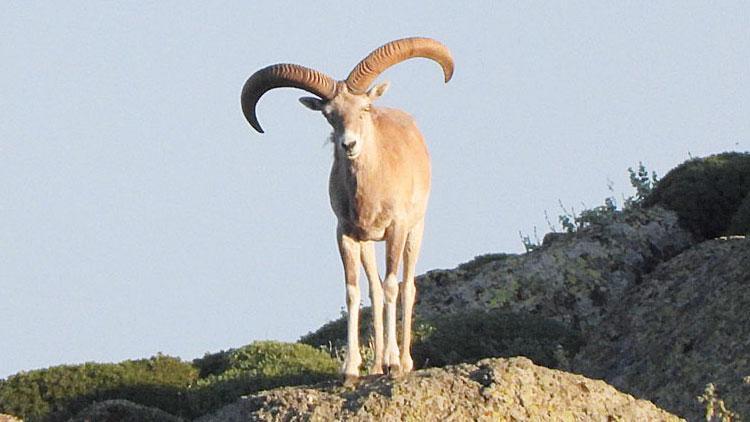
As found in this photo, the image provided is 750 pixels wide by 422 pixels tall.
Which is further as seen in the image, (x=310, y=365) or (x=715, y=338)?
Answer: (x=310, y=365)

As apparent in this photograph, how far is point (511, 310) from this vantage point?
28.6m

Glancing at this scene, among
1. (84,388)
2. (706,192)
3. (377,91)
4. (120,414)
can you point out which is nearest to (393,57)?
(377,91)

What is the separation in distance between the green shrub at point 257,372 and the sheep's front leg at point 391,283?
25.9ft

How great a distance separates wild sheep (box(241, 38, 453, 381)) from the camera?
1691cm

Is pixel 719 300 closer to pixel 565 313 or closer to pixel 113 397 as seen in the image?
pixel 565 313

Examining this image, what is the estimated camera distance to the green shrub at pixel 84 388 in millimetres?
28031

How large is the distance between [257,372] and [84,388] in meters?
3.33

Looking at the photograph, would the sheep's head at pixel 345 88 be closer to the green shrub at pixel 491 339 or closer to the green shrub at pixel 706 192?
the green shrub at pixel 491 339

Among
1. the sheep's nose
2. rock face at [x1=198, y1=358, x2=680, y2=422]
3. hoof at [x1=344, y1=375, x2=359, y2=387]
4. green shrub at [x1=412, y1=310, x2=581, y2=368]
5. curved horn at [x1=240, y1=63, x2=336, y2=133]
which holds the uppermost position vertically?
curved horn at [x1=240, y1=63, x2=336, y2=133]

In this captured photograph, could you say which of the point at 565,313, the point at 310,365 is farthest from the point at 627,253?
the point at 310,365

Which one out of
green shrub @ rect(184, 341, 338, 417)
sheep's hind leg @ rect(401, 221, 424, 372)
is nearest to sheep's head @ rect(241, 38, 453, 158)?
sheep's hind leg @ rect(401, 221, 424, 372)

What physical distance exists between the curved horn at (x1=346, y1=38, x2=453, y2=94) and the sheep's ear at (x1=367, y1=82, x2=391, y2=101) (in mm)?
73

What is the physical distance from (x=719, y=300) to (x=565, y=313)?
27.3 feet

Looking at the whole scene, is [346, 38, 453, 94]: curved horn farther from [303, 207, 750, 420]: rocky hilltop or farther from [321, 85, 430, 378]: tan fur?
[303, 207, 750, 420]: rocky hilltop
